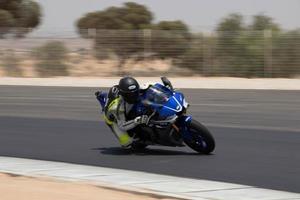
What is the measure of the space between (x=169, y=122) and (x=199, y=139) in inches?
24.5

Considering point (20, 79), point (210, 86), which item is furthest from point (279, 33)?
point (20, 79)

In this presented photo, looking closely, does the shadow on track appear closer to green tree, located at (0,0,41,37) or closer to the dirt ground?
the dirt ground

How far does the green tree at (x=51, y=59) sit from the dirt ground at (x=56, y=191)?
37.3 m

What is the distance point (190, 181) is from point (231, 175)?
2.99ft

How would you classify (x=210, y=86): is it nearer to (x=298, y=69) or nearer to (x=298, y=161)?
(x=298, y=69)

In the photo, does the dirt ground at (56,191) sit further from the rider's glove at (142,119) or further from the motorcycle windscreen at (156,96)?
the motorcycle windscreen at (156,96)

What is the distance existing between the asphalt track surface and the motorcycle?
26cm

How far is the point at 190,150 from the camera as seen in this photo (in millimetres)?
14969

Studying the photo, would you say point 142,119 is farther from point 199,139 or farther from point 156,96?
point 199,139

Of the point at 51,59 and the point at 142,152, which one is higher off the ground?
the point at 142,152

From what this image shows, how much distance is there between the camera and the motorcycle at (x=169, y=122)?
14.1m

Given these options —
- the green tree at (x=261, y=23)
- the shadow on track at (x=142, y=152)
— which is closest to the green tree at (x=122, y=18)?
the green tree at (x=261, y=23)

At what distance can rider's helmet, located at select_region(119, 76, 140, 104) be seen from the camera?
1427cm

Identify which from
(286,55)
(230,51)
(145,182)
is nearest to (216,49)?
(230,51)
